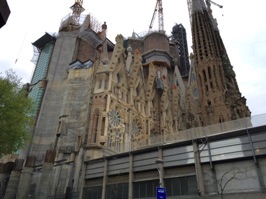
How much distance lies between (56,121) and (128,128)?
9.54 meters

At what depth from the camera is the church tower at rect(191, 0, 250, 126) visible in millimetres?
45844

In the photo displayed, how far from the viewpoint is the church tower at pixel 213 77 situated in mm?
45844

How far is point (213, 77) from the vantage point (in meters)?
50.3

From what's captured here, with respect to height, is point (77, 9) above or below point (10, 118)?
above

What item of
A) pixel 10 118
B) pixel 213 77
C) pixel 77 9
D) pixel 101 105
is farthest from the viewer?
pixel 213 77

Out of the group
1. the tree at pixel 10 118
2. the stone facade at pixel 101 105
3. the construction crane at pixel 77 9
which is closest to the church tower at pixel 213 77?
the stone facade at pixel 101 105

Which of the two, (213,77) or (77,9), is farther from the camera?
(213,77)

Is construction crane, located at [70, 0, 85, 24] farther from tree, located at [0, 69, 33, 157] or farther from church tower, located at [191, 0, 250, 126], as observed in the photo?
tree, located at [0, 69, 33, 157]

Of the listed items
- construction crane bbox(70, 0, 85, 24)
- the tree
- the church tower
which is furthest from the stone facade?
the tree

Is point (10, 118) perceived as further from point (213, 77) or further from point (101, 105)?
point (213, 77)

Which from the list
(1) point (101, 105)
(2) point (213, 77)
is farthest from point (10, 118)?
(2) point (213, 77)

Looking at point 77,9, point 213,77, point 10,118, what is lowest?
point 10,118

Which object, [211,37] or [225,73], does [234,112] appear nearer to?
[225,73]

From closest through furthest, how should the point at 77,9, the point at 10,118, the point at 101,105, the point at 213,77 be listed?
the point at 10,118 < the point at 101,105 < the point at 77,9 < the point at 213,77
